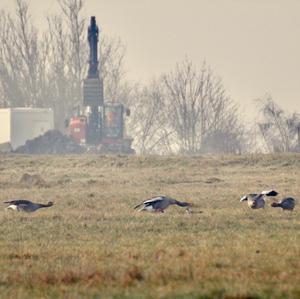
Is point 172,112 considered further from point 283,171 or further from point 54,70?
point 283,171

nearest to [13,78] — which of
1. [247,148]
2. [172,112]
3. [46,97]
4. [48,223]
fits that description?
[46,97]

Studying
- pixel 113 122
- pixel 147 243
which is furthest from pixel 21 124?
pixel 147 243

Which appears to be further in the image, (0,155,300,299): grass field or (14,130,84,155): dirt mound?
(14,130,84,155): dirt mound

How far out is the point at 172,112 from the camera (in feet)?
268

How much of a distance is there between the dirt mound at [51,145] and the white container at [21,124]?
9.94 feet

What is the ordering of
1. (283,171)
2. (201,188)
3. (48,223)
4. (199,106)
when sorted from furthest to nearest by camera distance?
(199,106), (283,171), (201,188), (48,223)

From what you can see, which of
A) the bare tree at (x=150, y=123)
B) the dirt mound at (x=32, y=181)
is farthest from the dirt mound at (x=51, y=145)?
the dirt mound at (x=32, y=181)

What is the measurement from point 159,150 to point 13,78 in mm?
11334

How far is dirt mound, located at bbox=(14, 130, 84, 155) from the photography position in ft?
209

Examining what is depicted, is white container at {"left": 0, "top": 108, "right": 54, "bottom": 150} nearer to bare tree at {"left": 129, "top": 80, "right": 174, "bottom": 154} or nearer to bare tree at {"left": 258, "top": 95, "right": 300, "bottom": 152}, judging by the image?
bare tree at {"left": 258, "top": 95, "right": 300, "bottom": 152}

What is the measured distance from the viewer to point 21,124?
67688 millimetres

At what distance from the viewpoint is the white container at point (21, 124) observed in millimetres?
67188

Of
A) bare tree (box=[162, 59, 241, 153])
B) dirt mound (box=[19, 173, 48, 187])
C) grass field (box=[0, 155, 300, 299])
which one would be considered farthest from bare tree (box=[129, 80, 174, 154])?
grass field (box=[0, 155, 300, 299])

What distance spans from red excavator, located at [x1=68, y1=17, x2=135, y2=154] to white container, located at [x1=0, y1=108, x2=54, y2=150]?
2104 millimetres
